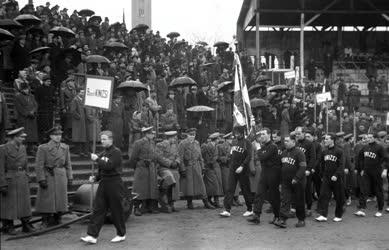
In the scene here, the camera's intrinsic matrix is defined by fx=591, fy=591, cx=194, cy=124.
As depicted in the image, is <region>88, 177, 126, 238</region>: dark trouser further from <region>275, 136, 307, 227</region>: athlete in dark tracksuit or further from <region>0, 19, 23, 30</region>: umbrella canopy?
<region>0, 19, 23, 30</region>: umbrella canopy

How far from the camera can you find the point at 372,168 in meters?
14.8

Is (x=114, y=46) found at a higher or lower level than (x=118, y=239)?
higher

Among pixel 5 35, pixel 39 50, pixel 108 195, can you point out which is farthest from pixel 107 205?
pixel 39 50

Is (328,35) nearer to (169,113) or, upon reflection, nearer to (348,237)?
(169,113)

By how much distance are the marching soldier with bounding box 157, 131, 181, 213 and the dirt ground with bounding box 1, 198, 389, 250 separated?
572 millimetres

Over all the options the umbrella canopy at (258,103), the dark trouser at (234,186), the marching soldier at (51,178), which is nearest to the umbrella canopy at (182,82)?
the umbrella canopy at (258,103)

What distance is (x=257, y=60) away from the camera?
32625mm

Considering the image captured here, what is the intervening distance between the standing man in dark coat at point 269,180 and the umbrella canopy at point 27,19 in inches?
346

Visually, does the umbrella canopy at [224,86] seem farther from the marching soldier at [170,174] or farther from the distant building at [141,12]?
the distant building at [141,12]

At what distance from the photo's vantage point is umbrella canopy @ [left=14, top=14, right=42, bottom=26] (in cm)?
1773

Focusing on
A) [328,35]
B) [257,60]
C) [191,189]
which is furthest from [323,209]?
[328,35]

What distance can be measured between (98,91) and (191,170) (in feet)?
13.6

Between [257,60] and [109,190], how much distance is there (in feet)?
76.2

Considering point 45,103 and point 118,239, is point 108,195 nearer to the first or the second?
point 118,239
